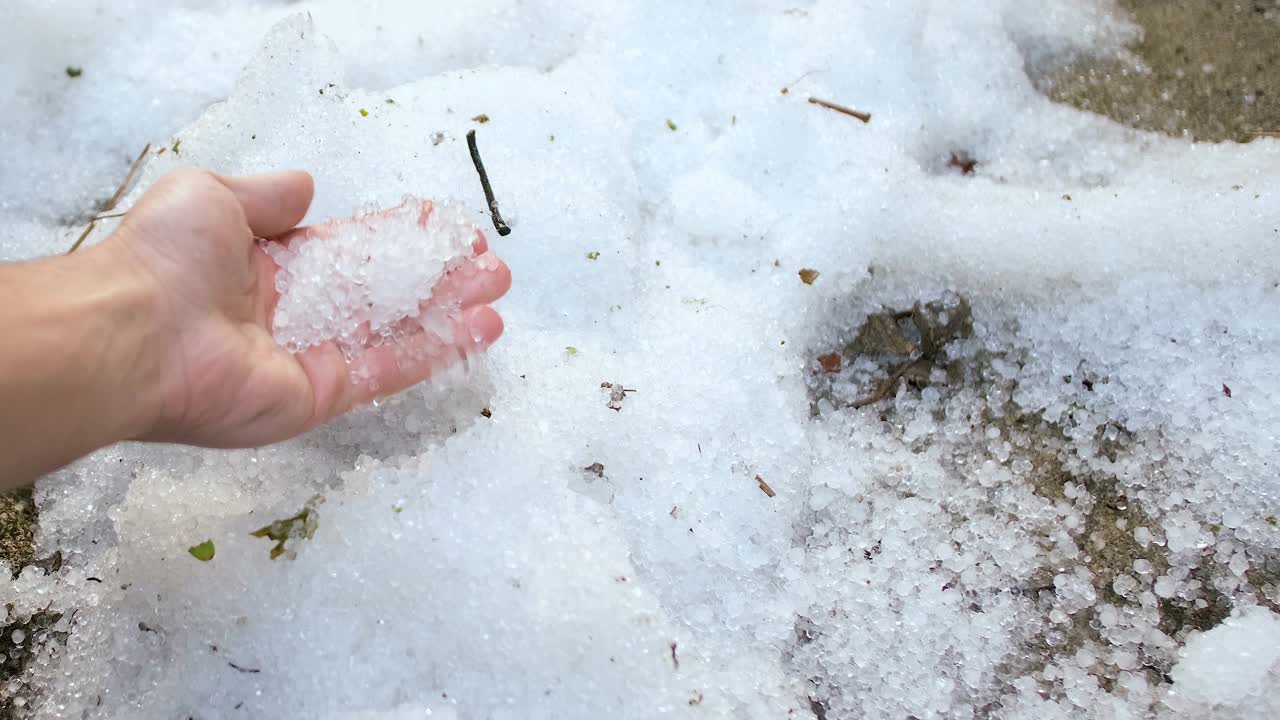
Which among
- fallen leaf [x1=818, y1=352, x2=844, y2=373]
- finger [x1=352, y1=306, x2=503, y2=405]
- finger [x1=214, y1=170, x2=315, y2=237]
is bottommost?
fallen leaf [x1=818, y1=352, x2=844, y2=373]

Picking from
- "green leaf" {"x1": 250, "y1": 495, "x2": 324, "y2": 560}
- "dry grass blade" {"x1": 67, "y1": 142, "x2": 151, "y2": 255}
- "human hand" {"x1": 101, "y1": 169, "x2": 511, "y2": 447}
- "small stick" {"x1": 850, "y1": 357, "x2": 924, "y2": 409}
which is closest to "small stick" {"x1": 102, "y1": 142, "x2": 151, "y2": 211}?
"dry grass blade" {"x1": 67, "y1": 142, "x2": 151, "y2": 255}

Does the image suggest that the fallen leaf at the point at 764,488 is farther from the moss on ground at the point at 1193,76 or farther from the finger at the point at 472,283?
the moss on ground at the point at 1193,76

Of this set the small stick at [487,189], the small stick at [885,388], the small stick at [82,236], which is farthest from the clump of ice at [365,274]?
the small stick at [885,388]

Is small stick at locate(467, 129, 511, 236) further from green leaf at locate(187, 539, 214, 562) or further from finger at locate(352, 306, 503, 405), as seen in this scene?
green leaf at locate(187, 539, 214, 562)

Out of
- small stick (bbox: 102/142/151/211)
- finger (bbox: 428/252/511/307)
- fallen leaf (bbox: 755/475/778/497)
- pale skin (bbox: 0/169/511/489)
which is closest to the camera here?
pale skin (bbox: 0/169/511/489)

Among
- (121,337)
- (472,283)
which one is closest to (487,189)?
(472,283)

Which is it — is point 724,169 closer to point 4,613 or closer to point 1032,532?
point 1032,532

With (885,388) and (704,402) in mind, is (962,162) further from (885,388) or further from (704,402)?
(704,402)
